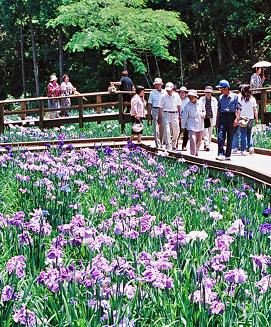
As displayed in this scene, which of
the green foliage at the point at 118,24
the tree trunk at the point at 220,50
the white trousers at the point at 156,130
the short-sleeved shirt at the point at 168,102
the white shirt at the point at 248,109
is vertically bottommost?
the white trousers at the point at 156,130

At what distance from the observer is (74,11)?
26484 mm

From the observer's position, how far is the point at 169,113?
12.8m

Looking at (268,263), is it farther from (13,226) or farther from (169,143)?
(169,143)

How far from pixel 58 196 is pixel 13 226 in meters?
1.18

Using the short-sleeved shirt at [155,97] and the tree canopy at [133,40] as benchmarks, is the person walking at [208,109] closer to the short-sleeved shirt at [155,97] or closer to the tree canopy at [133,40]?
the short-sleeved shirt at [155,97]

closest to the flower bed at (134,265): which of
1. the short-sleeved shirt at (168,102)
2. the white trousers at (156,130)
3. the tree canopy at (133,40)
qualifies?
the short-sleeved shirt at (168,102)

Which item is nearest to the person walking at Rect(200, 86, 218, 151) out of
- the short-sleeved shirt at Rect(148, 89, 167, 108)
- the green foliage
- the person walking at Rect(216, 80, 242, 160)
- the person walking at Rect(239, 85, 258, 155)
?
the person walking at Rect(239, 85, 258, 155)

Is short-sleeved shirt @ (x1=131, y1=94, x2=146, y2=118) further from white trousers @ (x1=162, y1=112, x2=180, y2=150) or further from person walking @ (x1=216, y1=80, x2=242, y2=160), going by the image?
person walking @ (x1=216, y1=80, x2=242, y2=160)

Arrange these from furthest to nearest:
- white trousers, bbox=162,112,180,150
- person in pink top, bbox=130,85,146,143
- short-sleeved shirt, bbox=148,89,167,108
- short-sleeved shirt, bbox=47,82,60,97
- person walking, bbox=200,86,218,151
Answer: short-sleeved shirt, bbox=47,82,60,97 → person in pink top, bbox=130,85,146,143 → person walking, bbox=200,86,218,151 → short-sleeved shirt, bbox=148,89,167,108 → white trousers, bbox=162,112,180,150

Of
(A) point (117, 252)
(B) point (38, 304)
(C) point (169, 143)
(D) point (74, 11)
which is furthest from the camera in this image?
(D) point (74, 11)

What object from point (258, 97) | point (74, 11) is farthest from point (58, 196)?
point (74, 11)

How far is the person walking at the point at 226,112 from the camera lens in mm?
11227

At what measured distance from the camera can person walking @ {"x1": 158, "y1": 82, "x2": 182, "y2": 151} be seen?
1270 cm

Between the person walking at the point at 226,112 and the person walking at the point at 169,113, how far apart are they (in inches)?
48.7
